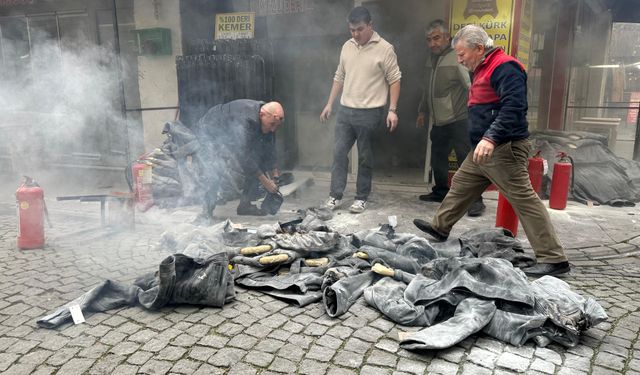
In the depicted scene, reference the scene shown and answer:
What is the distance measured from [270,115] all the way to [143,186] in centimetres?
181

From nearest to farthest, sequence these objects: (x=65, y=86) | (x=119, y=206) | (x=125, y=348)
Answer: (x=125, y=348) → (x=119, y=206) → (x=65, y=86)

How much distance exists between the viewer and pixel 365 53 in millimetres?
5359

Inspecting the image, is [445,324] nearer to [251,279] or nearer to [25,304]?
[251,279]

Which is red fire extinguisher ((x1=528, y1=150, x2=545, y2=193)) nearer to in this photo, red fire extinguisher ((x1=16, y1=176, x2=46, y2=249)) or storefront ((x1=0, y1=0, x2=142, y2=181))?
red fire extinguisher ((x1=16, y1=176, x2=46, y2=249))

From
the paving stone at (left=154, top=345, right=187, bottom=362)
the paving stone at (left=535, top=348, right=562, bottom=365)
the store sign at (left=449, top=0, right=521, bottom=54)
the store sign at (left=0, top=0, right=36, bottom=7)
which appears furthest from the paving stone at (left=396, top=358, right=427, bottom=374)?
the store sign at (left=0, top=0, right=36, bottom=7)

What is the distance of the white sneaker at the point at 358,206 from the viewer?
547 cm

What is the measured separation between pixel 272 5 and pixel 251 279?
15.9 ft

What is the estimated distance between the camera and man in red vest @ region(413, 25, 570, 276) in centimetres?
350

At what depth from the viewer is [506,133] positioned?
139 inches

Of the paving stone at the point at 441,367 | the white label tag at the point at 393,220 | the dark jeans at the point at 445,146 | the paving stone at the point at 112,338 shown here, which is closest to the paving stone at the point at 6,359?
the paving stone at the point at 112,338

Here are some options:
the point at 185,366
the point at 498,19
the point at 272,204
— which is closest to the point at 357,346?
the point at 185,366

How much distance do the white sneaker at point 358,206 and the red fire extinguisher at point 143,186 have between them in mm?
2370

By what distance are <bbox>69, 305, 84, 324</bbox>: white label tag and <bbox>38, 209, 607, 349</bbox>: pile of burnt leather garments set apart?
0.04 metres

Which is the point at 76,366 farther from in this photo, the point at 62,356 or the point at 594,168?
the point at 594,168
